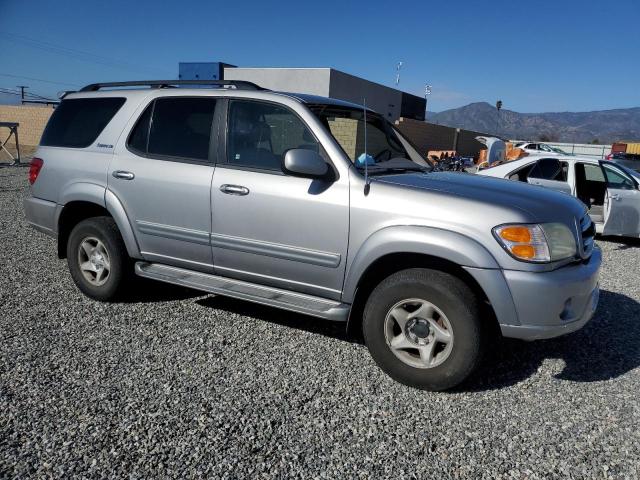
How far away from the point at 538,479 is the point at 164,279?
307 cm

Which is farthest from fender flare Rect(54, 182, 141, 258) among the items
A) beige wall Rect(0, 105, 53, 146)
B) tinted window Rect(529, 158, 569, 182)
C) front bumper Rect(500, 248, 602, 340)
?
beige wall Rect(0, 105, 53, 146)

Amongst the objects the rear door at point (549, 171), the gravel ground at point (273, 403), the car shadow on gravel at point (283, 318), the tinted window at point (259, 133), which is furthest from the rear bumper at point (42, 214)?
the rear door at point (549, 171)

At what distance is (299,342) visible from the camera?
4.17 meters

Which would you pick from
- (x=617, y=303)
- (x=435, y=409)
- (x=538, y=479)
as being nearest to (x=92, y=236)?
(x=435, y=409)

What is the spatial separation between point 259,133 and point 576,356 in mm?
2995

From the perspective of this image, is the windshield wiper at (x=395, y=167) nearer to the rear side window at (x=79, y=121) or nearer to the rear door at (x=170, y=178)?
the rear door at (x=170, y=178)

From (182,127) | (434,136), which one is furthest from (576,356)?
(434,136)

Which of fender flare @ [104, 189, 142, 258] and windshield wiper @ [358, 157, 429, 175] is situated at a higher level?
Answer: windshield wiper @ [358, 157, 429, 175]

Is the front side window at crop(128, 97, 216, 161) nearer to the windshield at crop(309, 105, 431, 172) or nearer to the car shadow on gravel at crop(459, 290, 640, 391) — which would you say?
the windshield at crop(309, 105, 431, 172)

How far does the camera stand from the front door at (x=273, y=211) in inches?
142

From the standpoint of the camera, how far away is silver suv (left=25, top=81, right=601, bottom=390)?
3.20 m

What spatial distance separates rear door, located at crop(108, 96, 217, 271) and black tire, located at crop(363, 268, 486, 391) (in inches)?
58.2

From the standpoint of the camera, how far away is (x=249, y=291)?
156 inches

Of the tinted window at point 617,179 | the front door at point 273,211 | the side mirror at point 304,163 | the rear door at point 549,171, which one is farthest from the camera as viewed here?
the rear door at point 549,171
